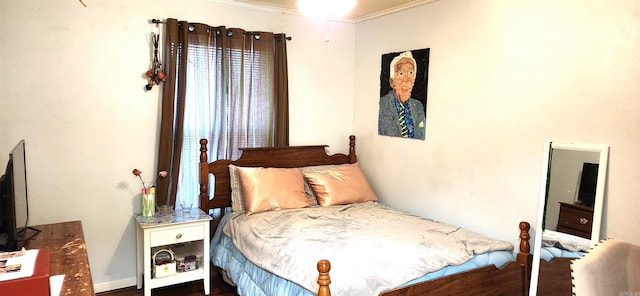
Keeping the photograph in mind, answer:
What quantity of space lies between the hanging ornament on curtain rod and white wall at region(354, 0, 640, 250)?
180cm

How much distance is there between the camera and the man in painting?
345cm

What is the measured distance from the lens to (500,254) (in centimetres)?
250

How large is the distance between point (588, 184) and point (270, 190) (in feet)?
6.82

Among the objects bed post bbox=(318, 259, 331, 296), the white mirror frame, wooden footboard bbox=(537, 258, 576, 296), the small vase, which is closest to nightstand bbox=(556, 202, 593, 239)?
the white mirror frame

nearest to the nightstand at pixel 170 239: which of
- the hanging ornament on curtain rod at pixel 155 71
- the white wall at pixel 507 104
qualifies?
the hanging ornament on curtain rod at pixel 155 71

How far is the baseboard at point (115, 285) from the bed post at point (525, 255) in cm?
270

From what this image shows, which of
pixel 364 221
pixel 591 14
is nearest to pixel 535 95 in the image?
pixel 591 14

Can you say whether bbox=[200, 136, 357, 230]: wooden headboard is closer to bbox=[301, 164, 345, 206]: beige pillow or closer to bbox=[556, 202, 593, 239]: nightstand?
bbox=[301, 164, 345, 206]: beige pillow

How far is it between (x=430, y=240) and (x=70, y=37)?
270 cm

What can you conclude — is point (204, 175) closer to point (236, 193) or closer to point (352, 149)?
point (236, 193)

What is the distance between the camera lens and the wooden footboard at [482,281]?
1921 millimetres

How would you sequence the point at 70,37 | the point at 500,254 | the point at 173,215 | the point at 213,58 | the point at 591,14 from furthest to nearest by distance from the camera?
the point at 213,58 → the point at 173,215 → the point at 70,37 → the point at 500,254 → the point at 591,14

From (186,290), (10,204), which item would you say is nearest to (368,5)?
(186,290)

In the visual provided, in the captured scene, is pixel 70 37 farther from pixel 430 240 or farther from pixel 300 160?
pixel 430 240
